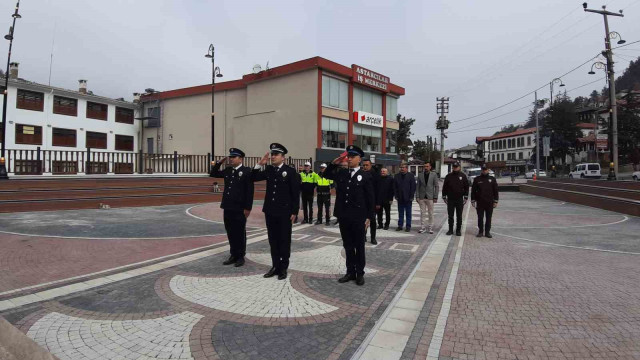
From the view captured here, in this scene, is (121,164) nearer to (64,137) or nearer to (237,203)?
(237,203)

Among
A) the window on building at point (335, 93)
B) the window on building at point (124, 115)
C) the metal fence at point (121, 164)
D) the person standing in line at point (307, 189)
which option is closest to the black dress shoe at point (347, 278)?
the person standing in line at point (307, 189)

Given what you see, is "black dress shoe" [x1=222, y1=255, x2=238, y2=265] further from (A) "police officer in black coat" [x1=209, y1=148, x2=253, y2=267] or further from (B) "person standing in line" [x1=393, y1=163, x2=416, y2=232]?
(B) "person standing in line" [x1=393, y1=163, x2=416, y2=232]

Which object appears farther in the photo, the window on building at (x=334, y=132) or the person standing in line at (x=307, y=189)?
the window on building at (x=334, y=132)

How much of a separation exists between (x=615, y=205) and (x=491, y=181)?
9610 millimetres

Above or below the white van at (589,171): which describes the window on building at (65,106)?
above

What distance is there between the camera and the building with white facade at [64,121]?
90.1ft

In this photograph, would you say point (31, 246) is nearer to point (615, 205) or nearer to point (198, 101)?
point (615, 205)

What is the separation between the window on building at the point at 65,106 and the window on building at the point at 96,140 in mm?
2354

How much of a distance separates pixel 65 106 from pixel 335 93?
24957 millimetres

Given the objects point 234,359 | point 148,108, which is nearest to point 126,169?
point 234,359

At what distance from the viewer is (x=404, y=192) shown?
10203mm

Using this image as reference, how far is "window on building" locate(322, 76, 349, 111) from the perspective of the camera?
26.5 m

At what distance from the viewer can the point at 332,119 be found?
2738 cm

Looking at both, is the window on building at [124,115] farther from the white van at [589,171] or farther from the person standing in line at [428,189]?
the white van at [589,171]
